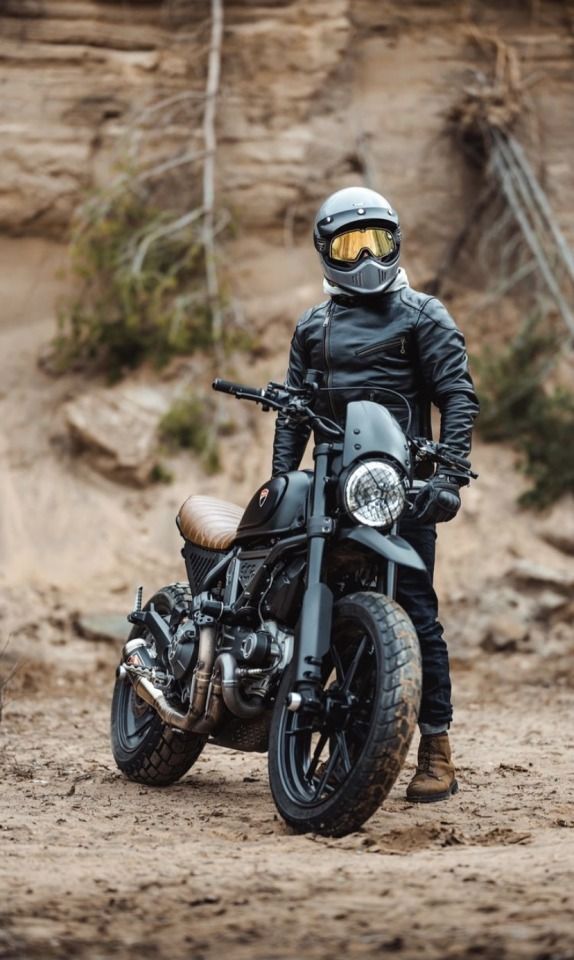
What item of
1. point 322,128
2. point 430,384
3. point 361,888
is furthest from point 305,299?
point 361,888

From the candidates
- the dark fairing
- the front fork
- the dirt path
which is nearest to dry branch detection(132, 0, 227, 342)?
the dirt path

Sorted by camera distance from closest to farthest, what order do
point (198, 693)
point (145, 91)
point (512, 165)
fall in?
1. point (198, 693)
2. point (512, 165)
3. point (145, 91)

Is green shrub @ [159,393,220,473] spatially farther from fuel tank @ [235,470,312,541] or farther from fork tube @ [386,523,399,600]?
fork tube @ [386,523,399,600]

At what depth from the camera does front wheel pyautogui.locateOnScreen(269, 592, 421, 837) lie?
4.23 metres

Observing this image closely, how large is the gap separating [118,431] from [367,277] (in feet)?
22.1

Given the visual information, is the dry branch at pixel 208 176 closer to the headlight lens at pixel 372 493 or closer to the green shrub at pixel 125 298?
the green shrub at pixel 125 298

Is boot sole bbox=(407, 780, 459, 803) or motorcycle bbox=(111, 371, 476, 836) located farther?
boot sole bbox=(407, 780, 459, 803)

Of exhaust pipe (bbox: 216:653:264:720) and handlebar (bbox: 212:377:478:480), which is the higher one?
handlebar (bbox: 212:377:478:480)

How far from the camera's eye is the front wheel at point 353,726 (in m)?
4.23

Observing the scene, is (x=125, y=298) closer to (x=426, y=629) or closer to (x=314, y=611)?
(x=426, y=629)

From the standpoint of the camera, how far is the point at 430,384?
5.39 meters

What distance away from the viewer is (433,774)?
5340 mm

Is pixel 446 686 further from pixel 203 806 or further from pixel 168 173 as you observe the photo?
pixel 168 173

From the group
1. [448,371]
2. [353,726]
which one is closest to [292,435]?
[448,371]
